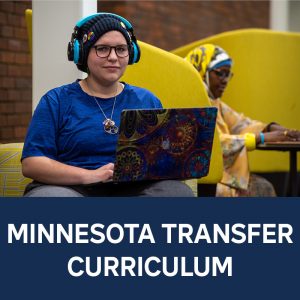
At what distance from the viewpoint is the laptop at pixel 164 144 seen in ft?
6.56

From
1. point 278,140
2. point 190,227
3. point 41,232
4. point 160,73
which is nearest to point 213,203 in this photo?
point 190,227

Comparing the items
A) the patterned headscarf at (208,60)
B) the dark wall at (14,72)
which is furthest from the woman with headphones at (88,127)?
the dark wall at (14,72)

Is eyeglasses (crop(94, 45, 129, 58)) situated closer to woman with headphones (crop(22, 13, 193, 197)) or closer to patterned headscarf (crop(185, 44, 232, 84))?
woman with headphones (crop(22, 13, 193, 197))

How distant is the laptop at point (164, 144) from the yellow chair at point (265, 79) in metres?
2.87

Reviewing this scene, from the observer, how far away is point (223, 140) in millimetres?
3566

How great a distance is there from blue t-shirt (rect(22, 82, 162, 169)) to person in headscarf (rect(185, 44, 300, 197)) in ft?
4.45

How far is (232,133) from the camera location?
395 centimetres

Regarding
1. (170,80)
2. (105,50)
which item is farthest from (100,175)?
(170,80)

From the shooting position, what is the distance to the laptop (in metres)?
2.00

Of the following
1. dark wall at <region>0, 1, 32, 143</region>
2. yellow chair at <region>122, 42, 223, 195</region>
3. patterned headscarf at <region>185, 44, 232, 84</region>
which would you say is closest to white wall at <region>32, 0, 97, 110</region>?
yellow chair at <region>122, 42, 223, 195</region>

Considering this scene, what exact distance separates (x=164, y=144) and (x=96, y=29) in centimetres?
47

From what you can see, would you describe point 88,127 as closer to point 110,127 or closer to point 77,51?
point 110,127

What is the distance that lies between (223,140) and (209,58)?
1.70 ft

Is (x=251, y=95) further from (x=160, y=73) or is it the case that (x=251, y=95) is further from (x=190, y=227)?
(x=190, y=227)
